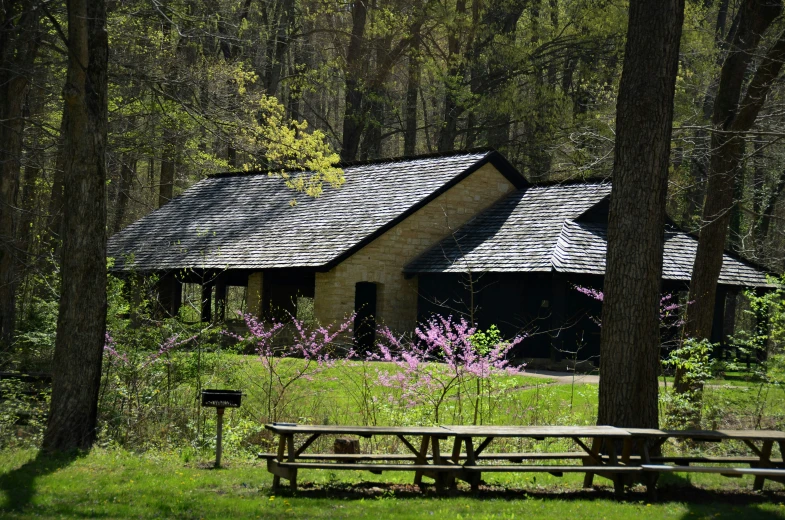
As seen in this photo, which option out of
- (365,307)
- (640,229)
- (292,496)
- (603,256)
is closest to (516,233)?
(603,256)

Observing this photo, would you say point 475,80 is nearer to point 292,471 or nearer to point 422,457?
point 422,457

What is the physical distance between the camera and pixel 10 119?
1285 centimetres

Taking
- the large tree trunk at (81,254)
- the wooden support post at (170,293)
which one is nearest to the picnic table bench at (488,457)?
the large tree trunk at (81,254)

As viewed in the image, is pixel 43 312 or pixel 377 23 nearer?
pixel 43 312

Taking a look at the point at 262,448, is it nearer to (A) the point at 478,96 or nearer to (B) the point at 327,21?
(A) the point at 478,96

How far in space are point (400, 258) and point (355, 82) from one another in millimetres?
14593

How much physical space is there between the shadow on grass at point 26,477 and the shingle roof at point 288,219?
1265cm

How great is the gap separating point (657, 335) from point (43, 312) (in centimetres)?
920

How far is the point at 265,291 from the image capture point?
26188 mm

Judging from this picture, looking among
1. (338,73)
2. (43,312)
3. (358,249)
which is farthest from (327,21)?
(43,312)

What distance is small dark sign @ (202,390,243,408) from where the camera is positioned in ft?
32.3

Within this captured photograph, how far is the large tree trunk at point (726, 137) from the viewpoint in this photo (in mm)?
13625

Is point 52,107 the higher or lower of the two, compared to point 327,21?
lower

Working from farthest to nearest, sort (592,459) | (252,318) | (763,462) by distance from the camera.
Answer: (252,318) → (763,462) → (592,459)
